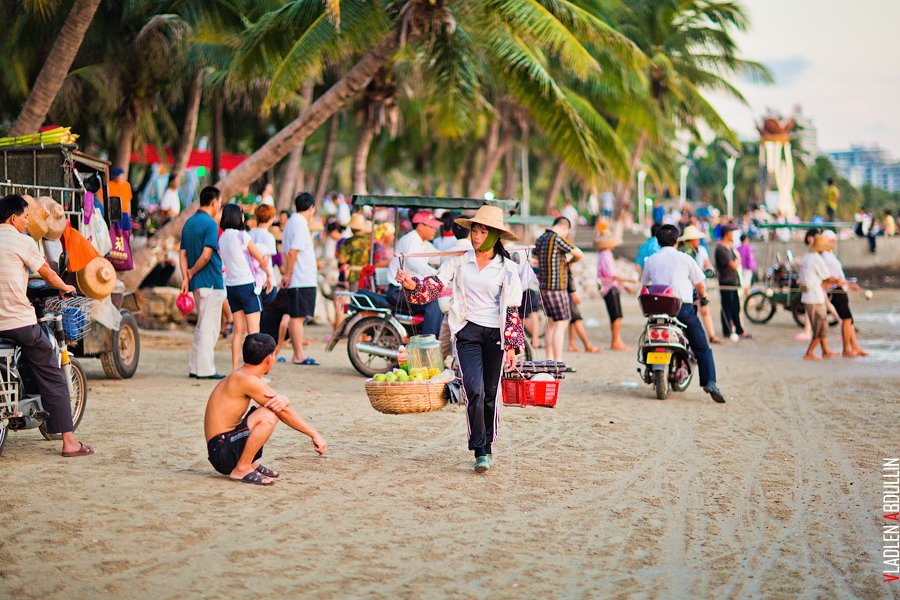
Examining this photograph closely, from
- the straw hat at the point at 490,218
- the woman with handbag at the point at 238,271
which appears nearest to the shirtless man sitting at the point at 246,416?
the straw hat at the point at 490,218

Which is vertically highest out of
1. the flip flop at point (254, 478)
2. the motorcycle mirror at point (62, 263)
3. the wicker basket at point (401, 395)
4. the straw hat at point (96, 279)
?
the motorcycle mirror at point (62, 263)

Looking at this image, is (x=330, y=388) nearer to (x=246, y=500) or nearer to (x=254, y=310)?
(x=254, y=310)

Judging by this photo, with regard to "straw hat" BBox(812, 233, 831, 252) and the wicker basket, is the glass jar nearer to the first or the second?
the wicker basket

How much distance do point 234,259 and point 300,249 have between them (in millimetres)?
1226

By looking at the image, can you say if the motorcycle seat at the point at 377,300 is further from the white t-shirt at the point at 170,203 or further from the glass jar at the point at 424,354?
the white t-shirt at the point at 170,203

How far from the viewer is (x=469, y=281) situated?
6.98m

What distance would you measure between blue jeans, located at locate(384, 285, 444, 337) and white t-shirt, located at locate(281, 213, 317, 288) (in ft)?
3.32

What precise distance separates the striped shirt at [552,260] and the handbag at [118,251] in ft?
15.6

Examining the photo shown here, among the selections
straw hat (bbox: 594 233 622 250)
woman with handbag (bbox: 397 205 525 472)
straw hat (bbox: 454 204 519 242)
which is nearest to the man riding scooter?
woman with handbag (bbox: 397 205 525 472)

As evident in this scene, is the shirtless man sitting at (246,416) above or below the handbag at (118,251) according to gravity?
below

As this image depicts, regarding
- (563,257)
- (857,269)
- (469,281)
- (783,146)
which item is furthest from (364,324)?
(783,146)

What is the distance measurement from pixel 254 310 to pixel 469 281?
4553 millimetres

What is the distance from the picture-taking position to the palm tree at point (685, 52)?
102ft

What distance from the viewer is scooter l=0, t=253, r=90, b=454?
668 centimetres
